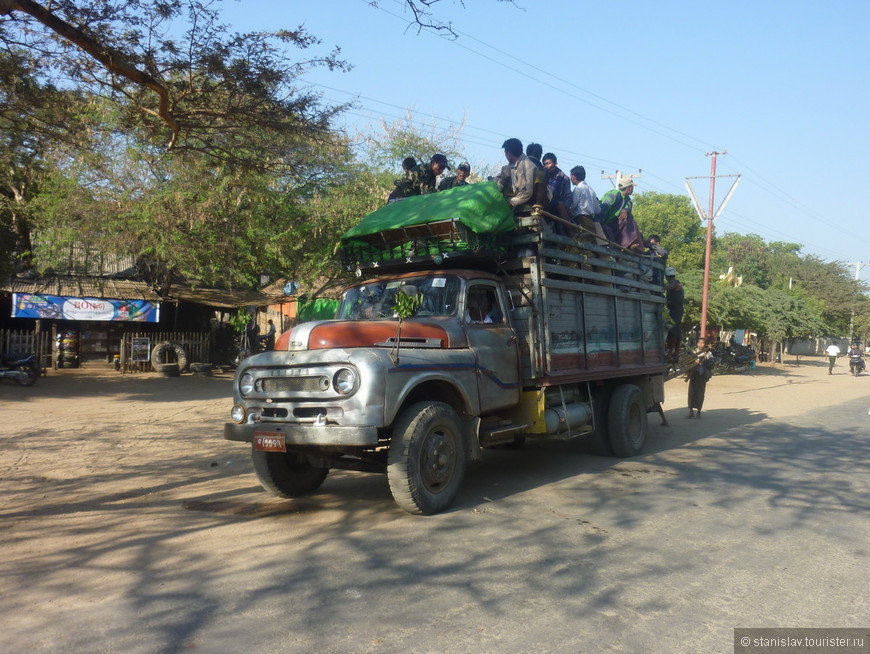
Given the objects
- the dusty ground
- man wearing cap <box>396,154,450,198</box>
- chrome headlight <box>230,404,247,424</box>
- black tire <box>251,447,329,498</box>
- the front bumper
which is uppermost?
man wearing cap <box>396,154,450,198</box>

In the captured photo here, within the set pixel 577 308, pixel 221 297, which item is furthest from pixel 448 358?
pixel 221 297

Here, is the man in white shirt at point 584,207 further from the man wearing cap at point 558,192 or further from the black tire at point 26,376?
the black tire at point 26,376

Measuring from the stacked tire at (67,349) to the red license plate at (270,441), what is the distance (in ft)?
55.0

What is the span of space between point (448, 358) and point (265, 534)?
2.21 metres

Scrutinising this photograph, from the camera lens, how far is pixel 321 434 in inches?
223

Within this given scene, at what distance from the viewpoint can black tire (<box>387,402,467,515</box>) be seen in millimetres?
5828

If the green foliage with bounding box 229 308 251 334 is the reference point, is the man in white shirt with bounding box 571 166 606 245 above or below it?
above

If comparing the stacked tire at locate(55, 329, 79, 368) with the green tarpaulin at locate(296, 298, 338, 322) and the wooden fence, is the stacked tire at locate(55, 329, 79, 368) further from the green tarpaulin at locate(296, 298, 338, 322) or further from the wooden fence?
the green tarpaulin at locate(296, 298, 338, 322)

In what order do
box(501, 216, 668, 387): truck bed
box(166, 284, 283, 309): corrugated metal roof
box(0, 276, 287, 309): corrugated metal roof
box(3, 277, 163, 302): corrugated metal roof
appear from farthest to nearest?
box(166, 284, 283, 309): corrugated metal roof → box(0, 276, 287, 309): corrugated metal roof → box(3, 277, 163, 302): corrugated metal roof → box(501, 216, 668, 387): truck bed

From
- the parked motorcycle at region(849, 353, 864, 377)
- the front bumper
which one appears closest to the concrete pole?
the parked motorcycle at region(849, 353, 864, 377)

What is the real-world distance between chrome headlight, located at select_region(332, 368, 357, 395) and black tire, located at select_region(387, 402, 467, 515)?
1.91 ft

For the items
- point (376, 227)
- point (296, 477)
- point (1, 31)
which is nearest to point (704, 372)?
point (376, 227)

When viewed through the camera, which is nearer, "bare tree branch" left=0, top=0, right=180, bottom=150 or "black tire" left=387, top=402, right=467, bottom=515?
"black tire" left=387, top=402, right=467, bottom=515

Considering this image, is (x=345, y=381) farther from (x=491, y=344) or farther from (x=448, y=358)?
(x=491, y=344)
